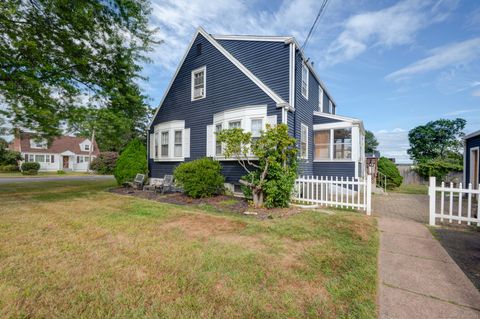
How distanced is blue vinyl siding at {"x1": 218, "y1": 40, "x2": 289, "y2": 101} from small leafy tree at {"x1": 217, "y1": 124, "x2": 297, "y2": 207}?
3018 millimetres

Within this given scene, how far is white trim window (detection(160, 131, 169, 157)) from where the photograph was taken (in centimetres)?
1315

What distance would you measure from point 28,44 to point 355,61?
14.4 metres

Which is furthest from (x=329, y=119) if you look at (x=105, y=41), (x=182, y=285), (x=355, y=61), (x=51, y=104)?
(x=51, y=104)

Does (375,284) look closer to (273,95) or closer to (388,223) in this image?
(388,223)

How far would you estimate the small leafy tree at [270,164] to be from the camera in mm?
7246

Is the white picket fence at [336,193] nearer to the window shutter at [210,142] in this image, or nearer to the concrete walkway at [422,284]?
the concrete walkway at [422,284]

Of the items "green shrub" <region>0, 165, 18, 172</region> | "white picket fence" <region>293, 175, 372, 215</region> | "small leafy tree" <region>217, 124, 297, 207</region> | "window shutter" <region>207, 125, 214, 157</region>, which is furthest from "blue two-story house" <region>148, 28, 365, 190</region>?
"green shrub" <region>0, 165, 18, 172</region>

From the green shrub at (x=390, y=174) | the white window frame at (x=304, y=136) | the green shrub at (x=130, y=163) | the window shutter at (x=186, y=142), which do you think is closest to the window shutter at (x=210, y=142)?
the window shutter at (x=186, y=142)

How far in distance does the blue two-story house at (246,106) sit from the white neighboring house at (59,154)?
1177 inches

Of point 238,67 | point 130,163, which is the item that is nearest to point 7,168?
point 130,163

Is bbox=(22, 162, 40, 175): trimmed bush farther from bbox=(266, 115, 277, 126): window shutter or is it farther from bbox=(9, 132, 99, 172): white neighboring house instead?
bbox=(266, 115, 277, 126): window shutter

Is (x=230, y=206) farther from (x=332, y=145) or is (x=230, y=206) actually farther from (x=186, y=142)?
(x=332, y=145)

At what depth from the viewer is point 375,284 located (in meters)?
2.88

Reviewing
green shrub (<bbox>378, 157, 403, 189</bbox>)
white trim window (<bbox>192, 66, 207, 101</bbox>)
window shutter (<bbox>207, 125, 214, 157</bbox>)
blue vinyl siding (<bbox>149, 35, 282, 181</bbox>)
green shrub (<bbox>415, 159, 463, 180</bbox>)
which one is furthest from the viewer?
green shrub (<bbox>415, 159, 463, 180</bbox>)
